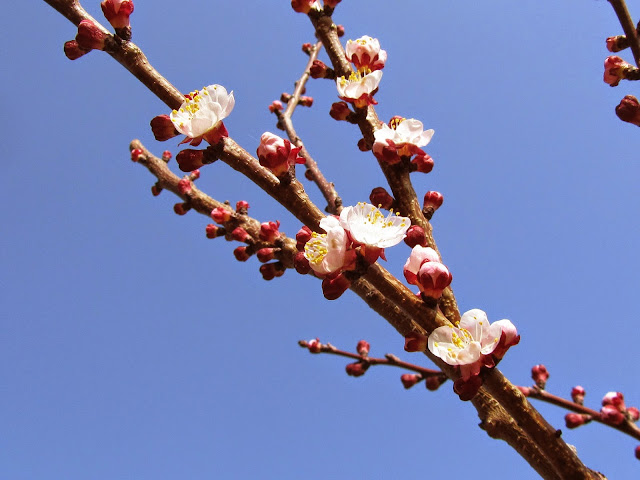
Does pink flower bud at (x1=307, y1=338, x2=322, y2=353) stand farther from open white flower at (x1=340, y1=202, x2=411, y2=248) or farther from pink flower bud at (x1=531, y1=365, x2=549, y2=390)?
open white flower at (x1=340, y1=202, x2=411, y2=248)

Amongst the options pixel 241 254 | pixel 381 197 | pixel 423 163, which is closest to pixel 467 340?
pixel 381 197

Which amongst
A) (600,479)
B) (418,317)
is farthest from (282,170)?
(600,479)

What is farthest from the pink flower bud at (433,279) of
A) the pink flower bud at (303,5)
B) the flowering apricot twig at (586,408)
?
the flowering apricot twig at (586,408)

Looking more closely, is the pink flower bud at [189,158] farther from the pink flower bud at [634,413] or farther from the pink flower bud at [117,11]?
the pink flower bud at [634,413]

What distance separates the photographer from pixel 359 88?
2.02 m

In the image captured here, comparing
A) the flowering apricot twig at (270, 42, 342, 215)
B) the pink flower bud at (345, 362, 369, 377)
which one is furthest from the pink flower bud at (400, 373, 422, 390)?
the flowering apricot twig at (270, 42, 342, 215)

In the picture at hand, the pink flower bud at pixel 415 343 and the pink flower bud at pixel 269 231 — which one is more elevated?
the pink flower bud at pixel 269 231

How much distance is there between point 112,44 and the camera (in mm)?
1530

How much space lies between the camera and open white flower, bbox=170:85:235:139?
144 centimetres

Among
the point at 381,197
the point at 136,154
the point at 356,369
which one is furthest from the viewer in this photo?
the point at 136,154

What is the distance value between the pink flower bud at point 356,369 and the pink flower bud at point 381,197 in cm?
190

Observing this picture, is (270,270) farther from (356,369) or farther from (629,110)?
(629,110)

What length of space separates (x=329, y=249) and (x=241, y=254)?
4.31 feet

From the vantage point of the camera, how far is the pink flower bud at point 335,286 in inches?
50.4
